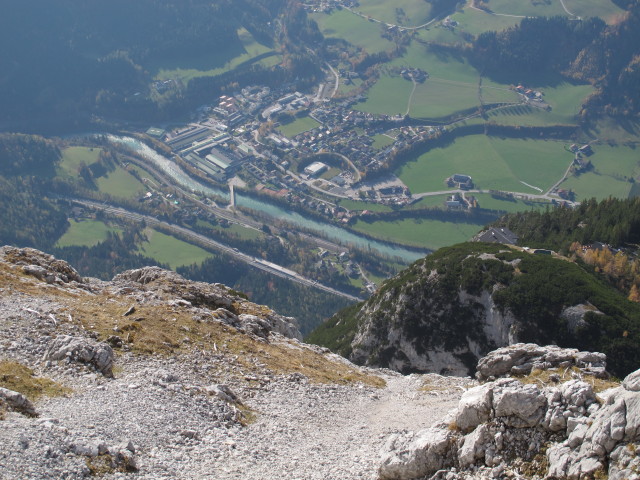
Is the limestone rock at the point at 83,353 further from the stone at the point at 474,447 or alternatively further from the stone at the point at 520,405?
the stone at the point at 520,405

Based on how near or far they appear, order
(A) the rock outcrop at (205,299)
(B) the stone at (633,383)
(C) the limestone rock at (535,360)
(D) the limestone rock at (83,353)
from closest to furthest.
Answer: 1. (B) the stone at (633,383)
2. (D) the limestone rock at (83,353)
3. (C) the limestone rock at (535,360)
4. (A) the rock outcrop at (205,299)

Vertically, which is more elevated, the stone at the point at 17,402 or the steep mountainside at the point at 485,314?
the stone at the point at 17,402

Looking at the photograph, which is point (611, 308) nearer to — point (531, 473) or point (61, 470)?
point (531, 473)

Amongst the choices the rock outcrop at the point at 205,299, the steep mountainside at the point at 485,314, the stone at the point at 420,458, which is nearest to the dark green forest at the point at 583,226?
the steep mountainside at the point at 485,314

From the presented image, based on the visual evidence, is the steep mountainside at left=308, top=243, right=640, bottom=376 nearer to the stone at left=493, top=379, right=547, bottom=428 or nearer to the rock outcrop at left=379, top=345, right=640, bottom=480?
the rock outcrop at left=379, top=345, right=640, bottom=480

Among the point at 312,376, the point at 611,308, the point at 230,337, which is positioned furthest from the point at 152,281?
the point at 611,308

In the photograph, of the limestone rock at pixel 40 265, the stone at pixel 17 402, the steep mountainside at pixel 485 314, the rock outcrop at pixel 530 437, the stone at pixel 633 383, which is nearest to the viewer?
the rock outcrop at pixel 530 437
